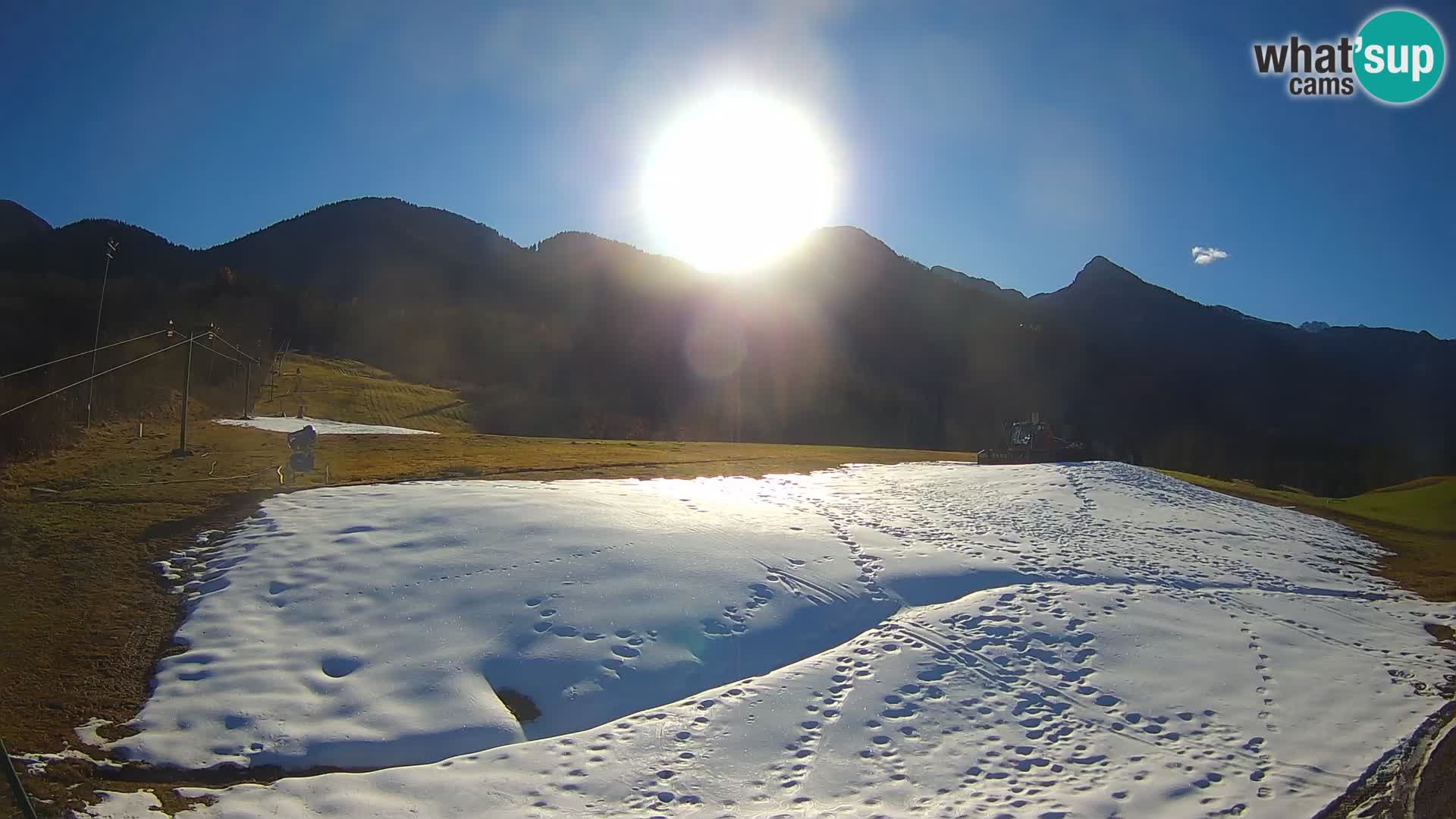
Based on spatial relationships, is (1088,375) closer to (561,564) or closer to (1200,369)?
(1200,369)

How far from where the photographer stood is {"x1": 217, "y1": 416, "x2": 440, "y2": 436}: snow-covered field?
26669 mm

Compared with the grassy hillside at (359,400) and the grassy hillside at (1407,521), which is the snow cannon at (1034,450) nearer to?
the grassy hillside at (1407,521)

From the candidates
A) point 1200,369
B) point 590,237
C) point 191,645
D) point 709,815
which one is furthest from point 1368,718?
point 590,237

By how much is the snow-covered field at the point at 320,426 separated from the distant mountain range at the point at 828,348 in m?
12.7

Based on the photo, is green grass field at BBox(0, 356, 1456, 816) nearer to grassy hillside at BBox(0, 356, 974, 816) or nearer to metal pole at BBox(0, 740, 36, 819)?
grassy hillside at BBox(0, 356, 974, 816)

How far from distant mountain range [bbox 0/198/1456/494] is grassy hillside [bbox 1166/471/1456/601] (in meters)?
29.7

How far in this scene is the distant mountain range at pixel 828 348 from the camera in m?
72.6

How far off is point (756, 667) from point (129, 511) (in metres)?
10.2

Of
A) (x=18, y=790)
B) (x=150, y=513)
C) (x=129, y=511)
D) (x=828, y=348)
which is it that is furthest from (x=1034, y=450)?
(x=828, y=348)

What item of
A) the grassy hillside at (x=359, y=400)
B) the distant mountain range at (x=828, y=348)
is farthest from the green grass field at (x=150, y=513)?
the distant mountain range at (x=828, y=348)

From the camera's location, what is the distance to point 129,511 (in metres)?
11.7

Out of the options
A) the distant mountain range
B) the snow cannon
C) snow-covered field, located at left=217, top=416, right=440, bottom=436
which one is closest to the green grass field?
snow-covered field, located at left=217, top=416, right=440, bottom=436

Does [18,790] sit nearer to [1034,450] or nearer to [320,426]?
[1034,450]

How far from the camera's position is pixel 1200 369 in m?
103
